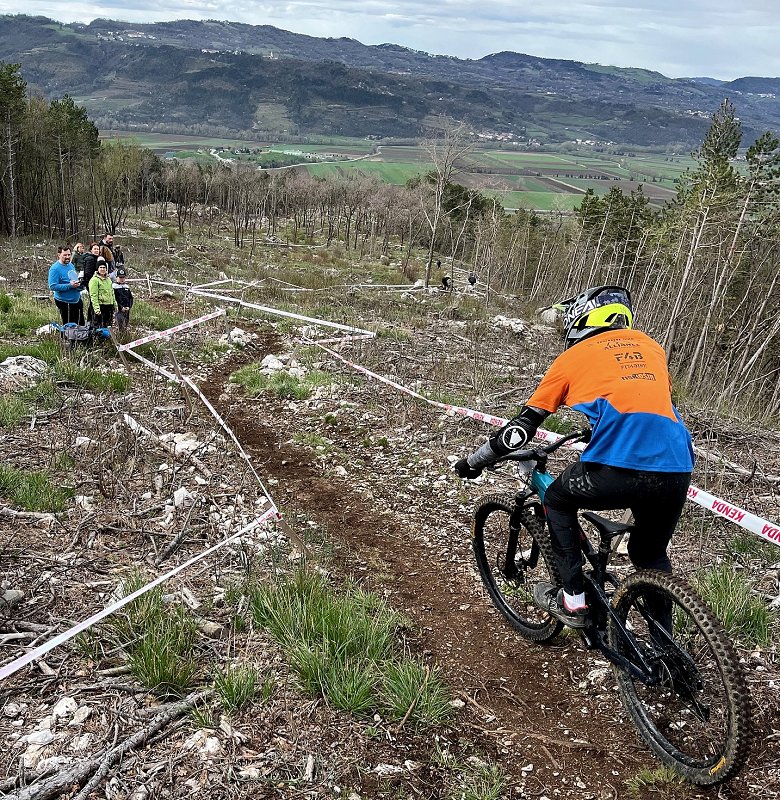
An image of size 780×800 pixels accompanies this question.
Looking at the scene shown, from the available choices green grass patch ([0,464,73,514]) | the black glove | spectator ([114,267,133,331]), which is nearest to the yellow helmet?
the black glove

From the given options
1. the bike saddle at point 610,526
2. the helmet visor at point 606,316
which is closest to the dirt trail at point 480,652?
the bike saddle at point 610,526

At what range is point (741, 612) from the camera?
4.55 m

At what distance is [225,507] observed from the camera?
6.57m

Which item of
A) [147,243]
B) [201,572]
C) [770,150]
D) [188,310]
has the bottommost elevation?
[147,243]

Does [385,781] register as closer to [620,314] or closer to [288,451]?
[620,314]

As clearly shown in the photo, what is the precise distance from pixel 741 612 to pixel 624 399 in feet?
7.86

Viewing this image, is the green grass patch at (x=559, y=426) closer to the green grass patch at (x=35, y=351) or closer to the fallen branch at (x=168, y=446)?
the fallen branch at (x=168, y=446)

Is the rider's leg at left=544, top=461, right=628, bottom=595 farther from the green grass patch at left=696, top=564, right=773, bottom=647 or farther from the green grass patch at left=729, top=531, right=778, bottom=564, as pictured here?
the green grass patch at left=729, top=531, right=778, bottom=564

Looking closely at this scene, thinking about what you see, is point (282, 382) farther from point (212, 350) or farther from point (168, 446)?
point (168, 446)

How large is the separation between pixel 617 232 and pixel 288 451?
53.7 metres

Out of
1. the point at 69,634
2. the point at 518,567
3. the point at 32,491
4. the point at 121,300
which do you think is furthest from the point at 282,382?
the point at 69,634

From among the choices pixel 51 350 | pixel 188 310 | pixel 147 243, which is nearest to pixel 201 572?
pixel 51 350

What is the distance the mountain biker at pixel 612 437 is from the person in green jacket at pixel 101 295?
10052 millimetres

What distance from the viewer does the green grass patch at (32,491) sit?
19.2 feet
